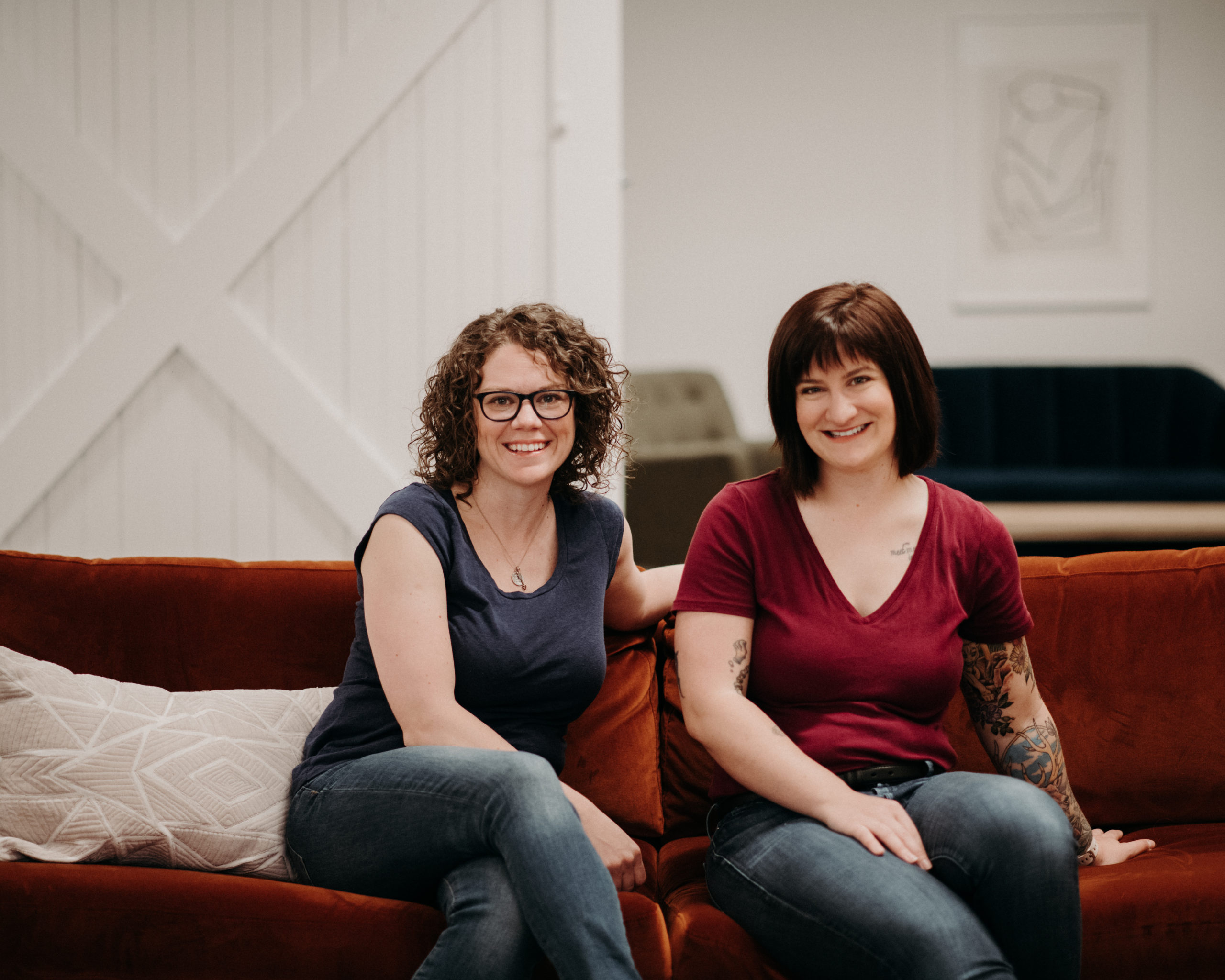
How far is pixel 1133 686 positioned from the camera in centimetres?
177

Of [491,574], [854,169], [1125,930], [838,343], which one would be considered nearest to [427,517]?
[491,574]

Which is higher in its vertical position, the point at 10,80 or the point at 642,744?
the point at 10,80

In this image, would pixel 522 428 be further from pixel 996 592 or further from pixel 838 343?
pixel 996 592

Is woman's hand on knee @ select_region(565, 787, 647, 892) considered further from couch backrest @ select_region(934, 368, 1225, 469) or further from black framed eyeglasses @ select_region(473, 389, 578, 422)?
couch backrest @ select_region(934, 368, 1225, 469)

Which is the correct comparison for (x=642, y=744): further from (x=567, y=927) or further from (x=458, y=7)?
(x=458, y=7)

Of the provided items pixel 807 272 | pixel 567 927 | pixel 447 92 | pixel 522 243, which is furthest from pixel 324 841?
pixel 807 272

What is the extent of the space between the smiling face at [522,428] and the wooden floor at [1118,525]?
262 cm

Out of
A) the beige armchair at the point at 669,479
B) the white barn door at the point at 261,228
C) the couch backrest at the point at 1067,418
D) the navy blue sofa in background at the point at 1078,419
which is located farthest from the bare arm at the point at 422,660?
the couch backrest at the point at 1067,418

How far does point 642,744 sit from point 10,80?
220 cm

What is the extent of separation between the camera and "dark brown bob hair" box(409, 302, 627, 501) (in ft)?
5.03

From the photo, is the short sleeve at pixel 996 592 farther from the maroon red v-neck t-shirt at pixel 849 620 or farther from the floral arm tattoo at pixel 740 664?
the floral arm tattoo at pixel 740 664

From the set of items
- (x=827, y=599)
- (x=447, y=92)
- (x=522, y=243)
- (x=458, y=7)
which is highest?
(x=458, y=7)

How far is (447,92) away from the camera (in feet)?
8.33

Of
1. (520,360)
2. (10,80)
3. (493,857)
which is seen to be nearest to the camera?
(493,857)
